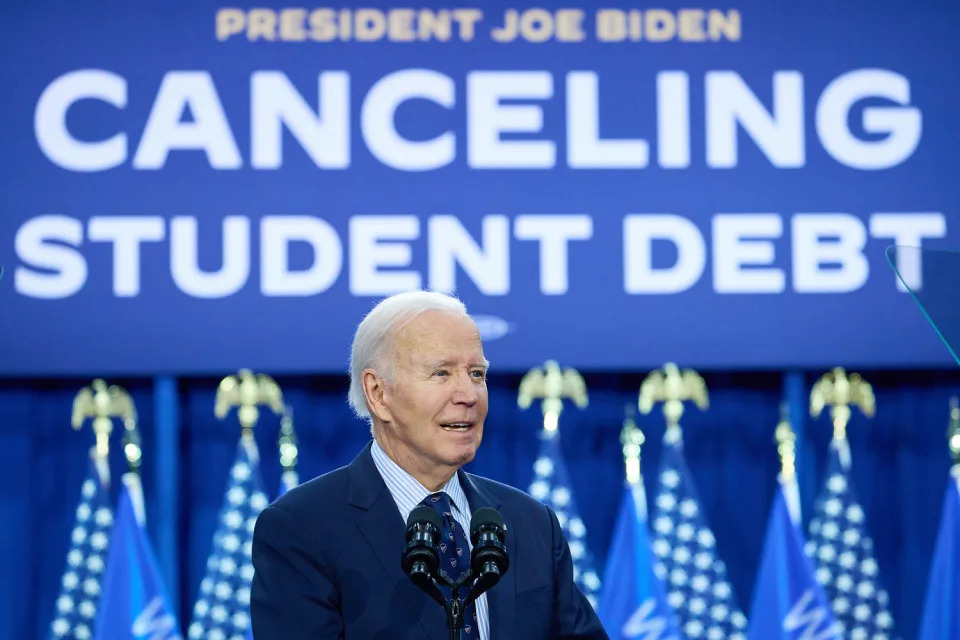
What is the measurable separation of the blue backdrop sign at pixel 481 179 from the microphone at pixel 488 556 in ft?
10.3

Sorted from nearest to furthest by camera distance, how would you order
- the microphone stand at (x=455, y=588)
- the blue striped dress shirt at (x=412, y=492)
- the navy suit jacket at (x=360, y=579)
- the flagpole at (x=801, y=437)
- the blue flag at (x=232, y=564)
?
the microphone stand at (x=455, y=588) < the navy suit jacket at (x=360, y=579) < the blue striped dress shirt at (x=412, y=492) < the blue flag at (x=232, y=564) < the flagpole at (x=801, y=437)

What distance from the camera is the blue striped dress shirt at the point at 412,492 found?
219 centimetres

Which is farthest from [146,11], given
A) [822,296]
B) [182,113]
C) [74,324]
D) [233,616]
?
[822,296]

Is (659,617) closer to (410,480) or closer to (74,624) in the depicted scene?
(74,624)

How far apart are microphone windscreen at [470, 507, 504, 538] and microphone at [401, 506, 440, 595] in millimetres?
56

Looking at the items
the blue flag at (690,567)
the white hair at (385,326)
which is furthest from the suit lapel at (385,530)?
the blue flag at (690,567)

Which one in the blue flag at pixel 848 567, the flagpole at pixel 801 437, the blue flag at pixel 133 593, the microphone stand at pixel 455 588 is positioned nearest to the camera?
the microphone stand at pixel 455 588

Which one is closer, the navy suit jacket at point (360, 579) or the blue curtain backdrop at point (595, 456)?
the navy suit jacket at point (360, 579)

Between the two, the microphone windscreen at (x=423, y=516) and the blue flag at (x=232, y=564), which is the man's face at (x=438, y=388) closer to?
the microphone windscreen at (x=423, y=516)

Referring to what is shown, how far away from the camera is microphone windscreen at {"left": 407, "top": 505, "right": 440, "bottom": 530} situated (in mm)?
1932

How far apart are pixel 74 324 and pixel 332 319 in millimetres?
968

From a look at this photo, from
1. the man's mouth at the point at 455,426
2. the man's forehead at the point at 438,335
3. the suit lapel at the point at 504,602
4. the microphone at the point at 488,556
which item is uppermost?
the man's forehead at the point at 438,335

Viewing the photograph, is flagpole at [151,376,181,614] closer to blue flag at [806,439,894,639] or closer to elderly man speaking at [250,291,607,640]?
blue flag at [806,439,894,639]

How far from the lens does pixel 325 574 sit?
6.92ft
